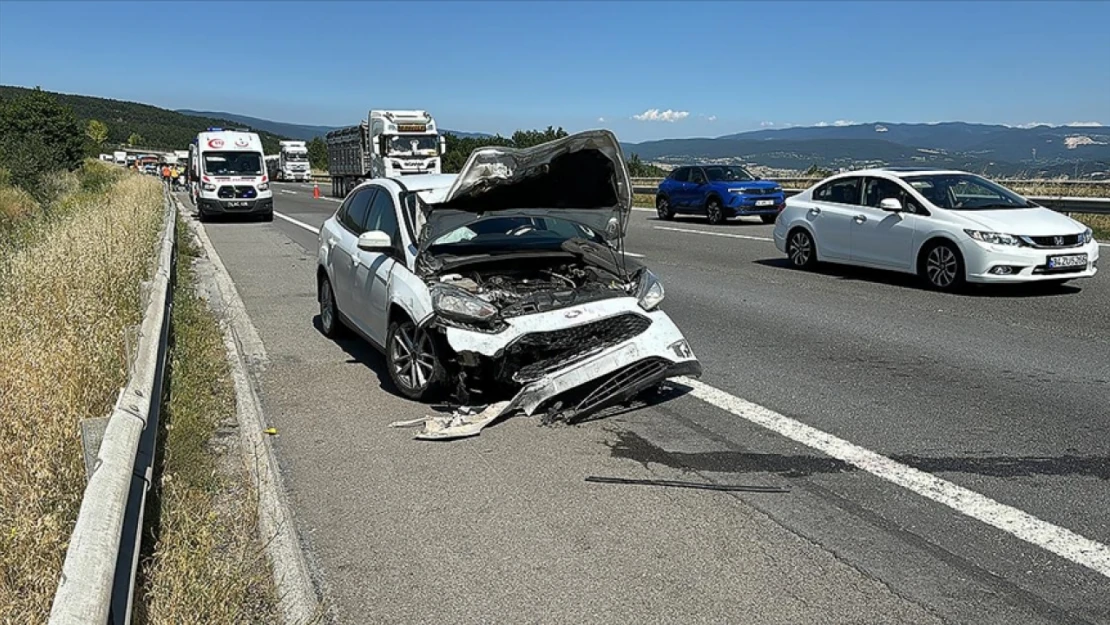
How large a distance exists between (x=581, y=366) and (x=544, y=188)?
1591 mm

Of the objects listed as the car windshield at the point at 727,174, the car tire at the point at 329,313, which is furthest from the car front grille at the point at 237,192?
the car tire at the point at 329,313

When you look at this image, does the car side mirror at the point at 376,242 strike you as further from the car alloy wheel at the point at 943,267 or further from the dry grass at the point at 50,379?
the car alloy wheel at the point at 943,267

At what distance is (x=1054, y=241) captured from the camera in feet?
35.8

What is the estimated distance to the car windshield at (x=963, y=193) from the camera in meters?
11.7

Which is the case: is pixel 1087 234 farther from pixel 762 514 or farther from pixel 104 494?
pixel 104 494

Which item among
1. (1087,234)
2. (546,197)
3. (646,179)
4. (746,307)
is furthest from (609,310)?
(646,179)

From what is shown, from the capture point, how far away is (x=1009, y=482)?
16.0 feet

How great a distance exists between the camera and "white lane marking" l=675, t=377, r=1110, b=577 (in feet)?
13.3

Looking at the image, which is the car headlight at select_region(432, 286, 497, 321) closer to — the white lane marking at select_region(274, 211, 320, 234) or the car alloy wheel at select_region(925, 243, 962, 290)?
the car alloy wheel at select_region(925, 243, 962, 290)

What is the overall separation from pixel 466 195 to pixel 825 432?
301 centimetres

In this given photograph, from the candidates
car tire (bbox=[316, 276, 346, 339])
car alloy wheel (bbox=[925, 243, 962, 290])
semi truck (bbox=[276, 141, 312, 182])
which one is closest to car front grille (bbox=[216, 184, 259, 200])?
car tire (bbox=[316, 276, 346, 339])

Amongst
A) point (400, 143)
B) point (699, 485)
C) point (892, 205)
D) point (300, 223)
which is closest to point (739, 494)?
point (699, 485)

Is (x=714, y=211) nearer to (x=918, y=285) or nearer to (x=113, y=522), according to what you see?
(x=918, y=285)

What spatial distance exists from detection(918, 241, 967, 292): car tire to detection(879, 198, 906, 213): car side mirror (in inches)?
26.5
